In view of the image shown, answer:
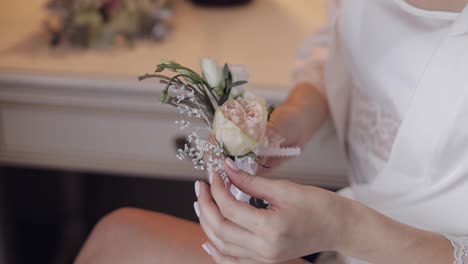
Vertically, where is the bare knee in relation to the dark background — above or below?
above

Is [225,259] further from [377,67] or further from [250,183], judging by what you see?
[377,67]

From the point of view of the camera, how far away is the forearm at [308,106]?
935mm

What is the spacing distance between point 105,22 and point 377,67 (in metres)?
0.52

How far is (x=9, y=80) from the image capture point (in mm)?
1071

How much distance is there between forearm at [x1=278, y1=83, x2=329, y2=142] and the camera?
93cm

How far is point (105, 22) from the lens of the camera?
3.88 feet

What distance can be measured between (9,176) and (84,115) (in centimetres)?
34

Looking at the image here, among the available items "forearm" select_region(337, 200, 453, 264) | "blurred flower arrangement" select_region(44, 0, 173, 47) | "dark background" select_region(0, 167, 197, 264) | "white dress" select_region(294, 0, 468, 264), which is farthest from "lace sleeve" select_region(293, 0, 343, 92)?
"dark background" select_region(0, 167, 197, 264)

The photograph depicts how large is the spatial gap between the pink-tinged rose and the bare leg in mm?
211

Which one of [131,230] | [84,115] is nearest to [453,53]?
[131,230]

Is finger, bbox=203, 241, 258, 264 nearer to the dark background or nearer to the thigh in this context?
the thigh

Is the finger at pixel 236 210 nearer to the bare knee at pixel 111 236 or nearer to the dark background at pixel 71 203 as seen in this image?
the bare knee at pixel 111 236

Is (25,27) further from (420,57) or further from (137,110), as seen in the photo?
(420,57)

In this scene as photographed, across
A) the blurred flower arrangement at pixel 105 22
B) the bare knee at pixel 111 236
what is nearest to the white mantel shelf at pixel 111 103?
the blurred flower arrangement at pixel 105 22
